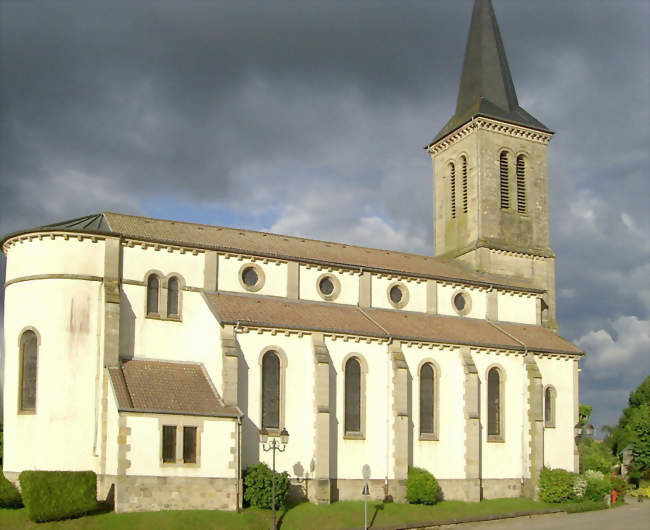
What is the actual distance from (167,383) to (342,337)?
9082mm

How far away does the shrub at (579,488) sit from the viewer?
44.2 meters

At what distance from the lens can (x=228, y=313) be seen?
38.1 meters

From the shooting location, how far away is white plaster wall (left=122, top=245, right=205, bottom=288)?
38.4 metres

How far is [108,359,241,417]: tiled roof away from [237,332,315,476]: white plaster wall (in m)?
1.82

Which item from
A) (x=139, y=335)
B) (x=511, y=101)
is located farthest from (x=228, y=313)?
(x=511, y=101)

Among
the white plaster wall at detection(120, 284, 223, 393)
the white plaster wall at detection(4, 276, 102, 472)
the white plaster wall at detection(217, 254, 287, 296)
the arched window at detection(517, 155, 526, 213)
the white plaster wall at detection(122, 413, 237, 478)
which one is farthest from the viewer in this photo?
the arched window at detection(517, 155, 526, 213)

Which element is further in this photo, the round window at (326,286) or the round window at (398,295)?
the round window at (398,295)

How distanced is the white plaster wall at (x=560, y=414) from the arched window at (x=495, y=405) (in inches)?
123

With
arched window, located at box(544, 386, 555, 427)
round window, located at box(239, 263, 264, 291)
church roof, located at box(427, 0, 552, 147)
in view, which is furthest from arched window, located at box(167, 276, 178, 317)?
church roof, located at box(427, 0, 552, 147)

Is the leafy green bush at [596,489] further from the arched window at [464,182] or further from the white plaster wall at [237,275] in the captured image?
the arched window at [464,182]

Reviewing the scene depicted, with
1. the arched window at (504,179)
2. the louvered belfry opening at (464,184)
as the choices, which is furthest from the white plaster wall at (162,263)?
the arched window at (504,179)

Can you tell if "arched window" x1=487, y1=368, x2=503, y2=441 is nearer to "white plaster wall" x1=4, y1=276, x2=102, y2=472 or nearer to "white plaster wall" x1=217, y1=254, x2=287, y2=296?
"white plaster wall" x1=217, y1=254, x2=287, y2=296

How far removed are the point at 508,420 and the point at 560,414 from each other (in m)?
4.07

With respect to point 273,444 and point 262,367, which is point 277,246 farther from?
point 273,444
